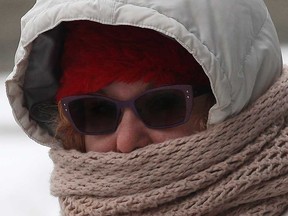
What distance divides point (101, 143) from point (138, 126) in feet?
0.28

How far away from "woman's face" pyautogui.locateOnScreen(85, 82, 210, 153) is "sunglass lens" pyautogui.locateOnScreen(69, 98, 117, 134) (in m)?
0.01

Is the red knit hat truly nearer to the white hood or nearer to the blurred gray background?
the white hood

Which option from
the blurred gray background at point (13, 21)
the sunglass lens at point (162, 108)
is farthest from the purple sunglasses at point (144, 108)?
the blurred gray background at point (13, 21)

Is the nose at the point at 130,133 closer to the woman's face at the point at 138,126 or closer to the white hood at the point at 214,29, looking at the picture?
the woman's face at the point at 138,126

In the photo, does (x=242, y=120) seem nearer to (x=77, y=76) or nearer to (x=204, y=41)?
(x=204, y=41)

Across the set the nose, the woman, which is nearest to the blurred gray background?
the woman

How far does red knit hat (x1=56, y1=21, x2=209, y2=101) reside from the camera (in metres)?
1.11

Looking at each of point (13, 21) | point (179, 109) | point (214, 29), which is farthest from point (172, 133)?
point (13, 21)

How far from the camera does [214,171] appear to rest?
3.59ft

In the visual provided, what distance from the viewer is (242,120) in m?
1.10

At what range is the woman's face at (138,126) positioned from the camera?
1115 mm

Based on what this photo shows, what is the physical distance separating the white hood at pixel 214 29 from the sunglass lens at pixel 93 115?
5.2 inches

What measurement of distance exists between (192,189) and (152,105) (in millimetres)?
143

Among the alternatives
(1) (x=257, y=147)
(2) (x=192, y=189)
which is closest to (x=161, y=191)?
(2) (x=192, y=189)
